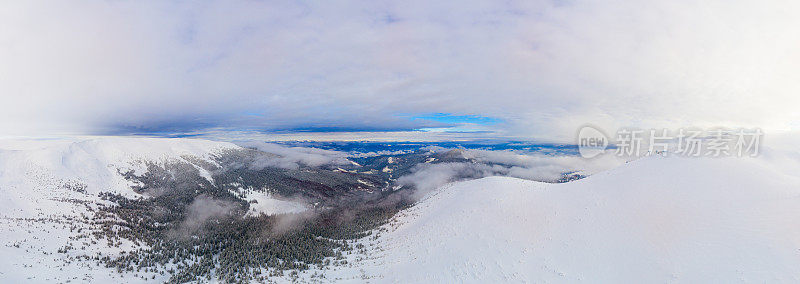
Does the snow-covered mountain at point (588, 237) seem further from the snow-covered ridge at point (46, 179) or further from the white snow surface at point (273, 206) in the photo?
the white snow surface at point (273, 206)

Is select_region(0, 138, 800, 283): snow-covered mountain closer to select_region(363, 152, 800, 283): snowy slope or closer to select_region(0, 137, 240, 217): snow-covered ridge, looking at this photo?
select_region(363, 152, 800, 283): snowy slope

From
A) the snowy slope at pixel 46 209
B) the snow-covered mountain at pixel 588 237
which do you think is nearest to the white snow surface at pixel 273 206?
the snowy slope at pixel 46 209

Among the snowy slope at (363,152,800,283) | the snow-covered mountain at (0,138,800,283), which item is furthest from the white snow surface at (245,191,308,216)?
Answer: the snowy slope at (363,152,800,283)

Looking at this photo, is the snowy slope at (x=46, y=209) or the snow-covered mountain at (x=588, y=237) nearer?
the snow-covered mountain at (x=588, y=237)

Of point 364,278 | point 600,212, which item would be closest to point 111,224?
point 364,278

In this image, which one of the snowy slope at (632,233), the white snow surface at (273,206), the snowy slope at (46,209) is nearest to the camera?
the snowy slope at (632,233)

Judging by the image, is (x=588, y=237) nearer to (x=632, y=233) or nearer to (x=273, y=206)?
(x=632, y=233)

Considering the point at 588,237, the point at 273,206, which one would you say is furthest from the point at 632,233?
the point at 273,206
